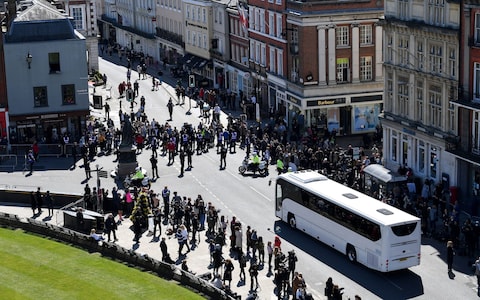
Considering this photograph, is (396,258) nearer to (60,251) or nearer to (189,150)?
(60,251)

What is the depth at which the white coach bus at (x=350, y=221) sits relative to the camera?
49.6m

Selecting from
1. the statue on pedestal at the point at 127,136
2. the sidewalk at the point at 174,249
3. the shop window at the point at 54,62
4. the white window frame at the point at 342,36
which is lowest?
the sidewalk at the point at 174,249

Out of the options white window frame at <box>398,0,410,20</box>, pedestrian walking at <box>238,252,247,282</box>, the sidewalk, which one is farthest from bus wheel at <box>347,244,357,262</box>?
white window frame at <box>398,0,410,20</box>

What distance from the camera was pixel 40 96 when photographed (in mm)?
82938

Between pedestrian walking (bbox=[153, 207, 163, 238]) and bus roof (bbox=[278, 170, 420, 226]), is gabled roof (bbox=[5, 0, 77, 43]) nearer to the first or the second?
pedestrian walking (bbox=[153, 207, 163, 238])

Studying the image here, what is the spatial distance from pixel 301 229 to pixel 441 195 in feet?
33.7

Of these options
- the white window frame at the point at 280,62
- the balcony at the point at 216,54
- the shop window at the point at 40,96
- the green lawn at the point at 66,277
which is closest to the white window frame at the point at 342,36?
the white window frame at the point at 280,62

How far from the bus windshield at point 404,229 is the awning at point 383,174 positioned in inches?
524

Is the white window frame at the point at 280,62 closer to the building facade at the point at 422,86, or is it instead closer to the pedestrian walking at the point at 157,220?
the building facade at the point at 422,86

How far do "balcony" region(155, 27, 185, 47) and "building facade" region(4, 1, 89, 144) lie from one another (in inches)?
1659

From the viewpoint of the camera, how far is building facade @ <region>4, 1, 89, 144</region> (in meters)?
81.9

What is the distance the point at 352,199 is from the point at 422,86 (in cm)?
1607

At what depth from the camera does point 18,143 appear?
81.6 metres

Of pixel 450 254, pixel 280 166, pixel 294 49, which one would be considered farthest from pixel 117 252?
pixel 294 49
